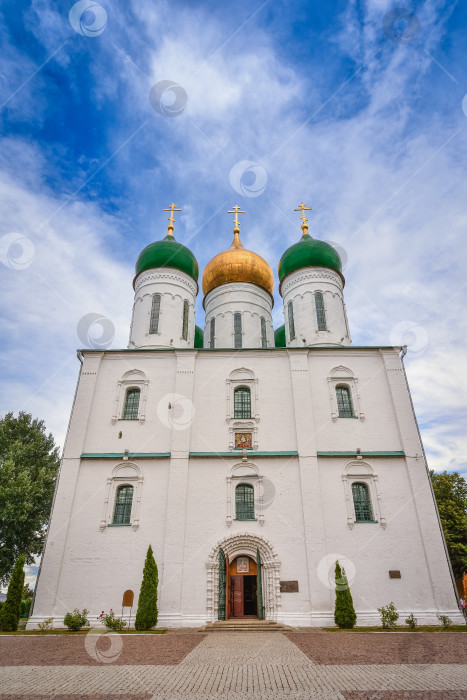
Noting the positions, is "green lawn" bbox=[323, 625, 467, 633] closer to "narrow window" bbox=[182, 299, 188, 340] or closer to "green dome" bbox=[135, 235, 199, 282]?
"narrow window" bbox=[182, 299, 188, 340]

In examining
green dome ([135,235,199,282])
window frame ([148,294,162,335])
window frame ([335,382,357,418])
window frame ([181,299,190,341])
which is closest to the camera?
window frame ([335,382,357,418])

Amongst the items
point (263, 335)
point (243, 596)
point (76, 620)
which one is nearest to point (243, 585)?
point (243, 596)

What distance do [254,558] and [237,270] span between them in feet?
46.4

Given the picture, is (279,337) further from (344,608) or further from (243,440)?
(344,608)

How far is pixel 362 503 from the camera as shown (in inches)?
601

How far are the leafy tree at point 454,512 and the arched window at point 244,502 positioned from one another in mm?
13739

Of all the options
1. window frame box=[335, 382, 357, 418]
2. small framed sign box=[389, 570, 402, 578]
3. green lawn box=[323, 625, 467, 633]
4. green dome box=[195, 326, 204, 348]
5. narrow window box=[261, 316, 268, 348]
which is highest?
green dome box=[195, 326, 204, 348]

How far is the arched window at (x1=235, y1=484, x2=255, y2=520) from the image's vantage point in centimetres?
1509


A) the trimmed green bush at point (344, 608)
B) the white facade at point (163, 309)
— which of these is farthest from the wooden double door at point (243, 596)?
the white facade at point (163, 309)

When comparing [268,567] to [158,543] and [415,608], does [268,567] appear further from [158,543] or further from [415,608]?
[415,608]

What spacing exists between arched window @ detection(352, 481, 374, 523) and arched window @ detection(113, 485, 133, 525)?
8137 millimetres

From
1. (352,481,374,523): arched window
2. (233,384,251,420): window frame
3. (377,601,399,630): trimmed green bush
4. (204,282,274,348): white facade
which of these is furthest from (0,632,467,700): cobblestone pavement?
(204,282,274,348): white facade

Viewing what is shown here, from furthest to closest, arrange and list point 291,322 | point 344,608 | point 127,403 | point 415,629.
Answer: point 291,322 < point 127,403 < point 344,608 < point 415,629

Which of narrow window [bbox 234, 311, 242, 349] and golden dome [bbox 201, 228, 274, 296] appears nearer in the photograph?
narrow window [bbox 234, 311, 242, 349]
